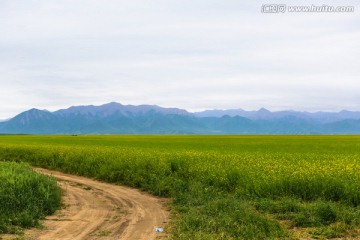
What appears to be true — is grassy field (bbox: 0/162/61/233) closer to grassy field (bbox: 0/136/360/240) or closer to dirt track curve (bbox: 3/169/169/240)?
dirt track curve (bbox: 3/169/169/240)

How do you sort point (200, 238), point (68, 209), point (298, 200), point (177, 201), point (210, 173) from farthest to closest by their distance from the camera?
point (210, 173) → point (177, 201) → point (68, 209) → point (298, 200) → point (200, 238)

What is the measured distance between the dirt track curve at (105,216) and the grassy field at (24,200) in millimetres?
483

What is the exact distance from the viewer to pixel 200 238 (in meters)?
10.6

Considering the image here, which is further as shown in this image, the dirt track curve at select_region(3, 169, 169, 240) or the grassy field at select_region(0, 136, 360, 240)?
the dirt track curve at select_region(3, 169, 169, 240)

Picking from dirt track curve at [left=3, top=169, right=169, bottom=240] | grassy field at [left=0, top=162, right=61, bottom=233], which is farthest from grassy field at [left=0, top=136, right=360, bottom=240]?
grassy field at [left=0, top=162, right=61, bottom=233]

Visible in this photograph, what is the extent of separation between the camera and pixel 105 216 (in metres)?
14.3

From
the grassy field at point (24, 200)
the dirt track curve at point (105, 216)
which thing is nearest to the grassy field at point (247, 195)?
the dirt track curve at point (105, 216)

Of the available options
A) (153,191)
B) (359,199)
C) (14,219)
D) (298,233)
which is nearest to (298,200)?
(359,199)

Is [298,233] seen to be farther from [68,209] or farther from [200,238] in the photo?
[68,209]

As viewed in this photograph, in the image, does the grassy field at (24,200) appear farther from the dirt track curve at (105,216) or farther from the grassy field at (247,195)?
the grassy field at (247,195)

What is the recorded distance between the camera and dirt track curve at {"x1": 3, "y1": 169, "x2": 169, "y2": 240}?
11.8 meters

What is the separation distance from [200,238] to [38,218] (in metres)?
6.42

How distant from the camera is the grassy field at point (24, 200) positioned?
41.6 feet

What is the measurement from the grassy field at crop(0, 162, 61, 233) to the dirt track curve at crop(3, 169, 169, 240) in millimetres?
483
